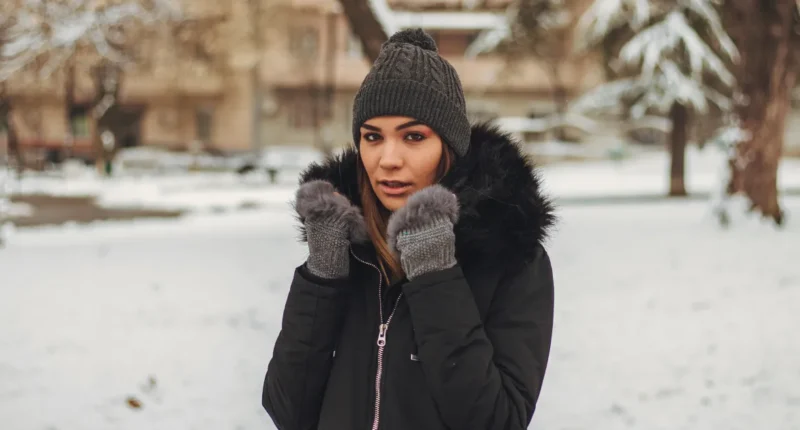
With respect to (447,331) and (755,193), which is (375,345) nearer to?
(447,331)

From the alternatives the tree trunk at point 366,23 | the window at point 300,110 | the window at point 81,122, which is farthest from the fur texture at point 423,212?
the window at point 81,122

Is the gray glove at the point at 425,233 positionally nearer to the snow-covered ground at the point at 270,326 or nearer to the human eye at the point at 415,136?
the human eye at the point at 415,136

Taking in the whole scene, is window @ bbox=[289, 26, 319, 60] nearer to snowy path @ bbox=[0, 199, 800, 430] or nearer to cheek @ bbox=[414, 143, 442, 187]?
snowy path @ bbox=[0, 199, 800, 430]

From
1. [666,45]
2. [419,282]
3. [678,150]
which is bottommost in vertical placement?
[678,150]

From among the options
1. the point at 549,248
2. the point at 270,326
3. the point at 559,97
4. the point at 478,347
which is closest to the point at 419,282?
the point at 478,347

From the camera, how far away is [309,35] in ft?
148

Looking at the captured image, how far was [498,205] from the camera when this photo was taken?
6.44 feet

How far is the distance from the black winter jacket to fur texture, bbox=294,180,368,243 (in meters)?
0.06

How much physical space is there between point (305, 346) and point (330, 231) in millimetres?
303

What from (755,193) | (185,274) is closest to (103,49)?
(185,274)

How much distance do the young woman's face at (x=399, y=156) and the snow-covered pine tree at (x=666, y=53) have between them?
1570cm

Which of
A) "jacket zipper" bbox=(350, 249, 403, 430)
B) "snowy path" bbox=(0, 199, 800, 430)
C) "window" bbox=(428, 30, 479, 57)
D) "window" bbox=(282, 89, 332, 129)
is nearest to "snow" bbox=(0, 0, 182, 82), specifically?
"snowy path" bbox=(0, 199, 800, 430)

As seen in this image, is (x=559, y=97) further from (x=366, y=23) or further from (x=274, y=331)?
(x=274, y=331)

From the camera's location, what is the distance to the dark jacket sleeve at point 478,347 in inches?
71.5
